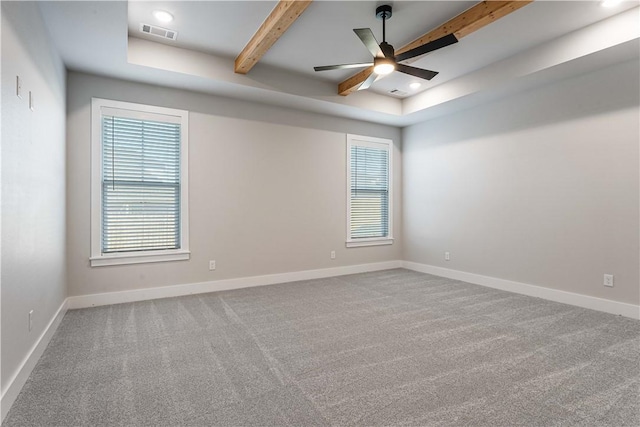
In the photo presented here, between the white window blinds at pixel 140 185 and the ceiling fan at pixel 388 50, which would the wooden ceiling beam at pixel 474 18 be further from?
the white window blinds at pixel 140 185

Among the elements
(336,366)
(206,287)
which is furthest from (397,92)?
(336,366)

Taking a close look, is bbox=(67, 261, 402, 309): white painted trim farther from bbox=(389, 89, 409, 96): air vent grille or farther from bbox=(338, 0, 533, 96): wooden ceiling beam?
bbox=(338, 0, 533, 96): wooden ceiling beam

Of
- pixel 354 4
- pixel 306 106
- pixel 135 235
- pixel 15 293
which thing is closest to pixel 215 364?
pixel 15 293

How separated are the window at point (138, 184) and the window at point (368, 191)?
109 inches

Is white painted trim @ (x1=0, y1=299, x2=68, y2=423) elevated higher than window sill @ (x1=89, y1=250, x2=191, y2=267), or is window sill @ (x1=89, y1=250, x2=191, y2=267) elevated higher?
window sill @ (x1=89, y1=250, x2=191, y2=267)

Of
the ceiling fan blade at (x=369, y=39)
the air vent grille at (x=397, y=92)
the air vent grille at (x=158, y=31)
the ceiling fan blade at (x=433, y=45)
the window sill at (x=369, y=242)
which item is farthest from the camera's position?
the window sill at (x=369, y=242)

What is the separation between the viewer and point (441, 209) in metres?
5.61

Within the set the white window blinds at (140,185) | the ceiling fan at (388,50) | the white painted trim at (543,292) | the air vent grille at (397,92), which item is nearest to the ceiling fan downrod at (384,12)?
the ceiling fan at (388,50)

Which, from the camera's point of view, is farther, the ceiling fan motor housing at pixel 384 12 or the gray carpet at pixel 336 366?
the ceiling fan motor housing at pixel 384 12

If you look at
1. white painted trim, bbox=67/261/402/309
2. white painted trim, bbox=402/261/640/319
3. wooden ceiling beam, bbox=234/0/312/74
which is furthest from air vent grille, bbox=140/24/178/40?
white painted trim, bbox=402/261/640/319

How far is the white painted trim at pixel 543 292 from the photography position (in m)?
3.52

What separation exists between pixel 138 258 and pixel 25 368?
→ 199cm

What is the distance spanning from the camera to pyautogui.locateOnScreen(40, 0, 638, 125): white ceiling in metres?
2.96

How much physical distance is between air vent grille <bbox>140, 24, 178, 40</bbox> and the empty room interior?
5cm
